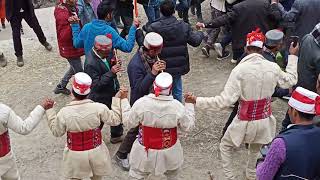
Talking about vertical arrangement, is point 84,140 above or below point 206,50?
above

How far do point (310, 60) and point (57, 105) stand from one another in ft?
13.3

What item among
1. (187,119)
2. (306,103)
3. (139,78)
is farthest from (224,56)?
(306,103)

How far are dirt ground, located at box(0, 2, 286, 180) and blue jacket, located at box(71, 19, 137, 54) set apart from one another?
1.27m

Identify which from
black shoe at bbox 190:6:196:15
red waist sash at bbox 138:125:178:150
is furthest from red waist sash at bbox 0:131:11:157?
black shoe at bbox 190:6:196:15

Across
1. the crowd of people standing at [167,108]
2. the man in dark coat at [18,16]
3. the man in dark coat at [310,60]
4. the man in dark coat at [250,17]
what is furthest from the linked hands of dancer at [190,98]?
the man in dark coat at [18,16]

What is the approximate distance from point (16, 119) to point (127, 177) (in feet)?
6.05

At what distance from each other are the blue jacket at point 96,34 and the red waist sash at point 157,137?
2045 millimetres

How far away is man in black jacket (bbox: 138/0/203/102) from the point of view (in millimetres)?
6516

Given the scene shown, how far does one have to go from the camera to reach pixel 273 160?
→ 3893mm

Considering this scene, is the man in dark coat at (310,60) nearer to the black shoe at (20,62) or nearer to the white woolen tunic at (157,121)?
the white woolen tunic at (157,121)

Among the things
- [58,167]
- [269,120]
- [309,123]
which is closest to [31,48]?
[58,167]

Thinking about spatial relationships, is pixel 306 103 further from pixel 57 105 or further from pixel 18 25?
pixel 18 25

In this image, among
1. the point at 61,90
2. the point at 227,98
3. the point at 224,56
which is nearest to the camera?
the point at 227,98

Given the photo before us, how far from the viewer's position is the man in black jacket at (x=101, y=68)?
6.08 m
